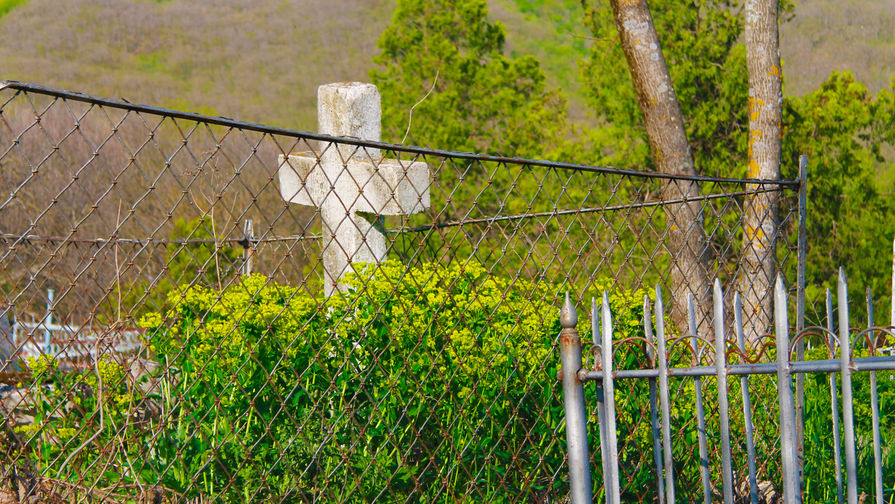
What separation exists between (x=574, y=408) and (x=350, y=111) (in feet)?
7.73

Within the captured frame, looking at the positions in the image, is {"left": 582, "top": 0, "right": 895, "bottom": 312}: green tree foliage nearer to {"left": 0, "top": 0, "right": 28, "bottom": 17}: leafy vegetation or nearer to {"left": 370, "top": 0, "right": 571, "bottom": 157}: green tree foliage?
{"left": 370, "top": 0, "right": 571, "bottom": 157}: green tree foliage

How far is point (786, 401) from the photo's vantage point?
1.92 m

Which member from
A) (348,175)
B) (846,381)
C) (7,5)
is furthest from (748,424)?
(7,5)

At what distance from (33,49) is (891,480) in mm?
36591

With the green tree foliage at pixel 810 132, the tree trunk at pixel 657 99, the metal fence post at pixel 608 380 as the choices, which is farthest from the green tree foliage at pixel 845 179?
the metal fence post at pixel 608 380

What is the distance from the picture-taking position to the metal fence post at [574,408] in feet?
7.00

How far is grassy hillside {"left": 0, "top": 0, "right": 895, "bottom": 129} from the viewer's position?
Result: 97.4 ft

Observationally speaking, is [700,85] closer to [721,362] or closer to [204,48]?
[721,362]

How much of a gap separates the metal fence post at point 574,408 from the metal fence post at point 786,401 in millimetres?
485

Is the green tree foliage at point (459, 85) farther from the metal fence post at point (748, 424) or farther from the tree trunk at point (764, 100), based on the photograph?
the metal fence post at point (748, 424)

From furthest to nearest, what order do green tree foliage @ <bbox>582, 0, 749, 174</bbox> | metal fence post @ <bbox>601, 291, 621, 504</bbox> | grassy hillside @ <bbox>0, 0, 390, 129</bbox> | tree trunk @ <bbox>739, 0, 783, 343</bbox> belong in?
grassy hillside @ <bbox>0, 0, 390, 129</bbox>
green tree foliage @ <bbox>582, 0, 749, 174</bbox>
tree trunk @ <bbox>739, 0, 783, 343</bbox>
metal fence post @ <bbox>601, 291, 621, 504</bbox>

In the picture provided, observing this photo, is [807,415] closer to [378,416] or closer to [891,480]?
[891,480]

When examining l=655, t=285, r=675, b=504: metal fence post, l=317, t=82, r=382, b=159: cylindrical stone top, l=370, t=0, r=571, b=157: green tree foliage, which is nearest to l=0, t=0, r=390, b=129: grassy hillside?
l=370, t=0, r=571, b=157: green tree foliage

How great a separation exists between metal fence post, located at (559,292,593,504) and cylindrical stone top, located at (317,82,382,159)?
2178mm
